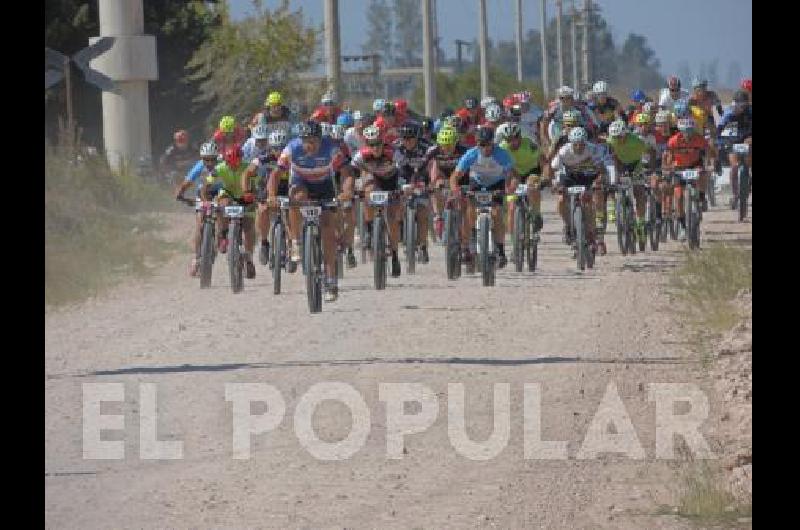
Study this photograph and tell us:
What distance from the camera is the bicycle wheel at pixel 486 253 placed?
878 inches

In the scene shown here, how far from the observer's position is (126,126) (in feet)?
143

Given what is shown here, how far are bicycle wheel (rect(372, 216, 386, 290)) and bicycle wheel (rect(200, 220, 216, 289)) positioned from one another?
5.80 ft

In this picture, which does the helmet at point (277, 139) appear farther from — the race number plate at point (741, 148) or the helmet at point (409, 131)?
the race number plate at point (741, 148)

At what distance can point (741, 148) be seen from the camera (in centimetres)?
3256

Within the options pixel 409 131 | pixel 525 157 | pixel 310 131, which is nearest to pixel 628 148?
pixel 525 157

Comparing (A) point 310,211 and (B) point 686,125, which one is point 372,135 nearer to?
(A) point 310,211

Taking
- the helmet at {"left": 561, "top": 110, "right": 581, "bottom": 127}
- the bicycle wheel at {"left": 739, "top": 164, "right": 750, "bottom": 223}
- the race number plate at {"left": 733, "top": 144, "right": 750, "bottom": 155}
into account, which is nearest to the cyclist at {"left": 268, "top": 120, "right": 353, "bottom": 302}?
the helmet at {"left": 561, "top": 110, "right": 581, "bottom": 127}

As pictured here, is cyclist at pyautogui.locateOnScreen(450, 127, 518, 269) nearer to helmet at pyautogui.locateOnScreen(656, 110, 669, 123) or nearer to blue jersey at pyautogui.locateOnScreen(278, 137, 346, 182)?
blue jersey at pyautogui.locateOnScreen(278, 137, 346, 182)

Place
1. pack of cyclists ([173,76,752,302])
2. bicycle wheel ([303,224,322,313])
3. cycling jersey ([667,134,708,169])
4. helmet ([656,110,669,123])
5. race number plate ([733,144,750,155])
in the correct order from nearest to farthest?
bicycle wheel ([303,224,322,313]) → pack of cyclists ([173,76,752,302]) → cycling jersey ([667,134,708,169]) → helmet ([656,110,669,123]) → race number plate ([733,144,750,155])

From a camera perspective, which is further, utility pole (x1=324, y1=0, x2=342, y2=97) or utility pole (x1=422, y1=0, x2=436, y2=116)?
utility pole (x1=422, y1=0, x2=436, y2=116)

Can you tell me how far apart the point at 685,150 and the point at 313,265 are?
10.3m

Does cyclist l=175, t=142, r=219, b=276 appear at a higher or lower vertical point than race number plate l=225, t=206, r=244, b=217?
higher

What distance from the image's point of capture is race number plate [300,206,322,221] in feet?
64.5

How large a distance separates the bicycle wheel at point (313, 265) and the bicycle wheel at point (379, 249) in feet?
7.79
